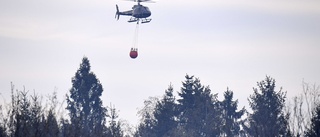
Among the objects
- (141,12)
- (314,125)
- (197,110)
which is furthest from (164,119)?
Result: (314,125)

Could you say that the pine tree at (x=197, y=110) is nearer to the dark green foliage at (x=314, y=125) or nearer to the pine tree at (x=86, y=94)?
the pine tree at (x=86, y=94)

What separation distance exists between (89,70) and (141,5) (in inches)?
1000

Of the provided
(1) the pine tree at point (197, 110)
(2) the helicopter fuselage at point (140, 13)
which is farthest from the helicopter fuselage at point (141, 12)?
(1) the pine tree at point (197, 110)

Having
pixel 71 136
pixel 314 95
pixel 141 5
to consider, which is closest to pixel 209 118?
pixel 141 5

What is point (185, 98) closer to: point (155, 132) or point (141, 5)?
point (155, 132)

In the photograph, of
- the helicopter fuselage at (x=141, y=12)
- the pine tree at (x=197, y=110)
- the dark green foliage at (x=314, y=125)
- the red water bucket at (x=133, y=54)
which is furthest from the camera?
the pine tree at (x=197, y=110)

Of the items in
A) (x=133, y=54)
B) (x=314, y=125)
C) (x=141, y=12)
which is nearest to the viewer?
(x=314, y=125)

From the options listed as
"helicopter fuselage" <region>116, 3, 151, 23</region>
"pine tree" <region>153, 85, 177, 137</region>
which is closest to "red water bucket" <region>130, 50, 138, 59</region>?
"helicopter fuselage" <region>116, 3, 151, 23</region>

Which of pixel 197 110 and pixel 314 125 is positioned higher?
pixel 197 110

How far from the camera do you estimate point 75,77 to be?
100188mm

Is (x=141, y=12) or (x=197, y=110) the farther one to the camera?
(x=197, y=110)

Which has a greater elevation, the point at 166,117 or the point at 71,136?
the point at 166,117

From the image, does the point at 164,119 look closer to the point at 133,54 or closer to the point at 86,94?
the point at 86,94

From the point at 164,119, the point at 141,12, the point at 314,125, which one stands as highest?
the point at 141,12
